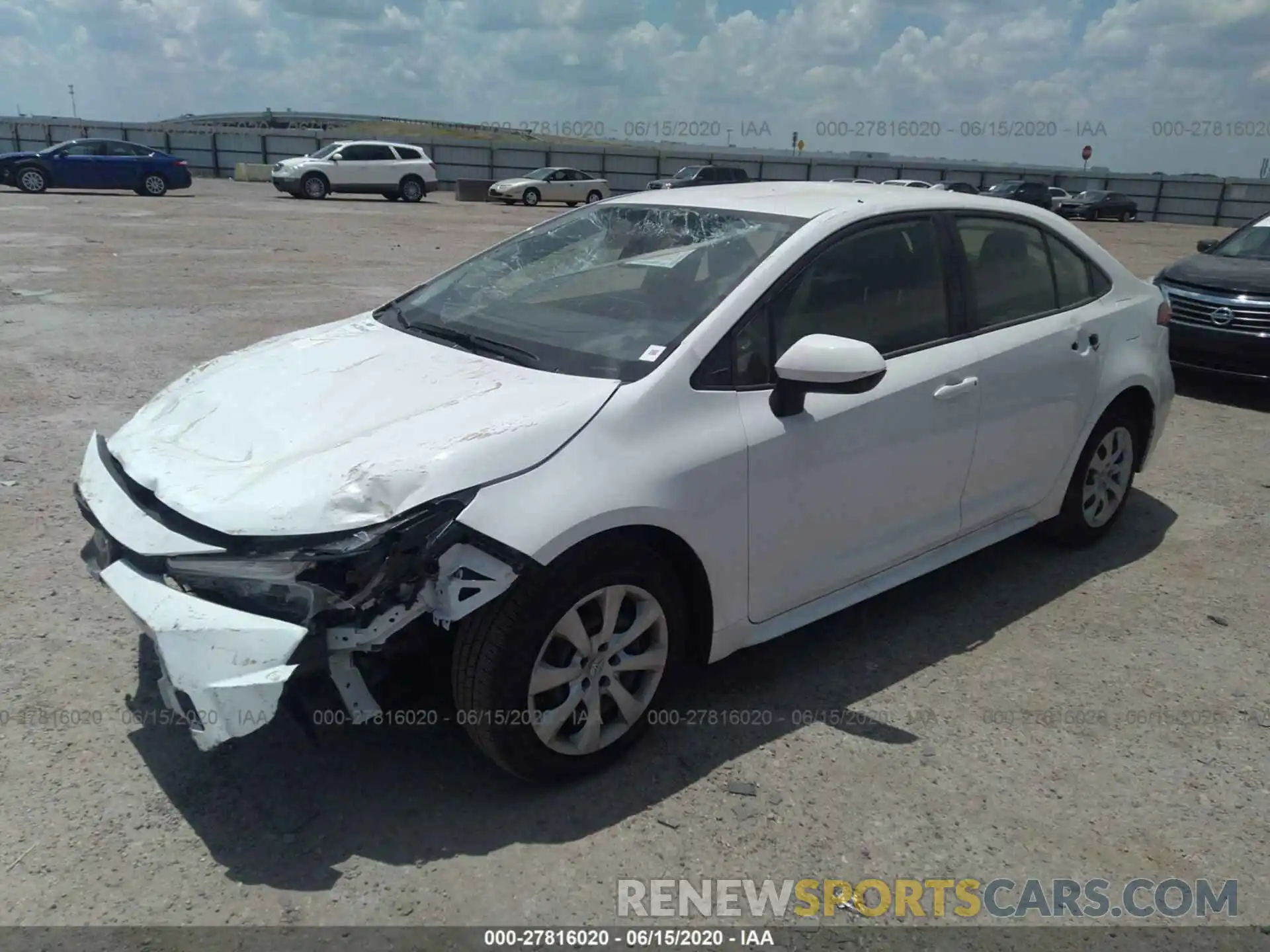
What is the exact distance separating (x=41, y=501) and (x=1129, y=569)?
17.1 ft

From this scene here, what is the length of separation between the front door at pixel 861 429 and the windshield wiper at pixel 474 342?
0.70 meters

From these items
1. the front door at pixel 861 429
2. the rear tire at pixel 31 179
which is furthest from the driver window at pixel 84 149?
the front door at pixel 861 429

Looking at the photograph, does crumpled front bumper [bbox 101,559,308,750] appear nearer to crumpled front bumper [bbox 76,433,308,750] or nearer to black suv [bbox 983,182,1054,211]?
crumpled front bumper [bbox 76,433,308,750]

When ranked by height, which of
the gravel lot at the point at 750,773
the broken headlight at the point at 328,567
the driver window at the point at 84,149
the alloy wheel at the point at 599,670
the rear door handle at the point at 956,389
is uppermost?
the driver window at the point at 84,149

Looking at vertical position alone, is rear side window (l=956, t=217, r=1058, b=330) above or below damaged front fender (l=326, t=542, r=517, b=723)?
above

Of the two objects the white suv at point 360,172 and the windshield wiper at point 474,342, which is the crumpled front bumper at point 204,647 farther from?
the white suv at point 360,172

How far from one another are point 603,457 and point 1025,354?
2.10m

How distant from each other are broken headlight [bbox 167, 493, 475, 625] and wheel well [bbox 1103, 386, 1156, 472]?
3.37m

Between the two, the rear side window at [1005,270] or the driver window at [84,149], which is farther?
the driver window at [84,149]

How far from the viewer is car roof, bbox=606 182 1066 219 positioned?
11.8 ft

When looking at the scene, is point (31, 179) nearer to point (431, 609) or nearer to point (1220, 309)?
point (1220, 309)

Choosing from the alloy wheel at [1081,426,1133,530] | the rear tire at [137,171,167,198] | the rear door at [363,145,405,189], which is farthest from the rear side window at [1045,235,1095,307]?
the rear door at [363,145,405,189]

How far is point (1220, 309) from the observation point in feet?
26.0

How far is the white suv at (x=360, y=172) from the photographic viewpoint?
27.6 meters
